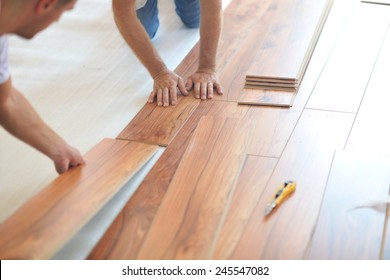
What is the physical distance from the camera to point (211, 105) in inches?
148

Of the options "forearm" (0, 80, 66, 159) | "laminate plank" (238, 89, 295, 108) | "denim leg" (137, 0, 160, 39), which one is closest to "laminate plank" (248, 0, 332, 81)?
"laminate plank" (238, 89, 295, 108)

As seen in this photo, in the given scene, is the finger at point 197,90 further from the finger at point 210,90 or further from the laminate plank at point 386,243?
the laminate plank at point 386,243

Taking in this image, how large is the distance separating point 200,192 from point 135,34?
1.20 meters

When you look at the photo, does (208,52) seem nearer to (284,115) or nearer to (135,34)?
(135,34)

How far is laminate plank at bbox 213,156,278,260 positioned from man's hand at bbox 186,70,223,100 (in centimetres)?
72

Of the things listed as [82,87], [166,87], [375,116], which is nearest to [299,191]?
[375,116]

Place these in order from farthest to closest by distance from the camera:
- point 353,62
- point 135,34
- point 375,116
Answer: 1. point 353,62
2. point 135,34
3. point 375,116

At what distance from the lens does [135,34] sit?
373cm

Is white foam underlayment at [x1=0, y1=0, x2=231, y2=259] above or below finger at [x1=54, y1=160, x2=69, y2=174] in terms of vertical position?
below

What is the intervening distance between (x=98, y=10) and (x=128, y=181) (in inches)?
97.9

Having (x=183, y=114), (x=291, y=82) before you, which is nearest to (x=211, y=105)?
(x=183, y=114)

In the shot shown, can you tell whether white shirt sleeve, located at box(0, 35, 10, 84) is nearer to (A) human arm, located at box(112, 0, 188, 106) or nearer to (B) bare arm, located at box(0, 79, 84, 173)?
(B) bare arm, located at box(0, 79, 84, 173)

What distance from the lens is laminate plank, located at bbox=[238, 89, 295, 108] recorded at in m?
3.70

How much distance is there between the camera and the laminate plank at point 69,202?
8.29 feet
